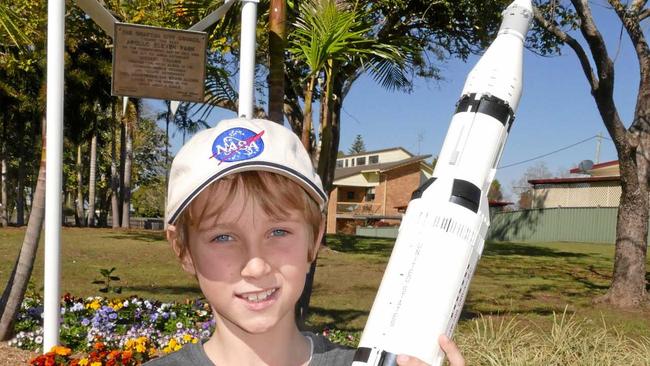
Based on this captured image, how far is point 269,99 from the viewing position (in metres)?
5.66

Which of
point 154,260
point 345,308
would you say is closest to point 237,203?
point 345,308

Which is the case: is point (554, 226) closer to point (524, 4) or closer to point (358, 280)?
point (358, 280)

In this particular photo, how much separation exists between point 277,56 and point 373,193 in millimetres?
50407

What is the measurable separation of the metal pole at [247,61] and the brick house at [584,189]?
4195 centimetres

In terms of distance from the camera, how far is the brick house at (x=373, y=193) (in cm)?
5041

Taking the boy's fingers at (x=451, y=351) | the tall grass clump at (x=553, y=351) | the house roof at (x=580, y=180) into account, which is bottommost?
the tall grass clump at (x=553, y=351)

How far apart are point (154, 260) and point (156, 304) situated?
30.9 feet

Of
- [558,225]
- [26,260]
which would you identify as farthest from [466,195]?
[558,225]

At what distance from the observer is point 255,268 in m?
1.93

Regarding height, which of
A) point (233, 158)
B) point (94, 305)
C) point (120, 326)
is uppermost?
point (233, 158)

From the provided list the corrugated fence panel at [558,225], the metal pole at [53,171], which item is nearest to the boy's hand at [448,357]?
the metal pole at [53,171]

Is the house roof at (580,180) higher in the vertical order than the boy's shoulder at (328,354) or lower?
lower

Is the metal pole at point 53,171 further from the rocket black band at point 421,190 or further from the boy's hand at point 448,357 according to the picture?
the boy's hand at point 448,357

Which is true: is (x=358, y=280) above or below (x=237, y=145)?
below
